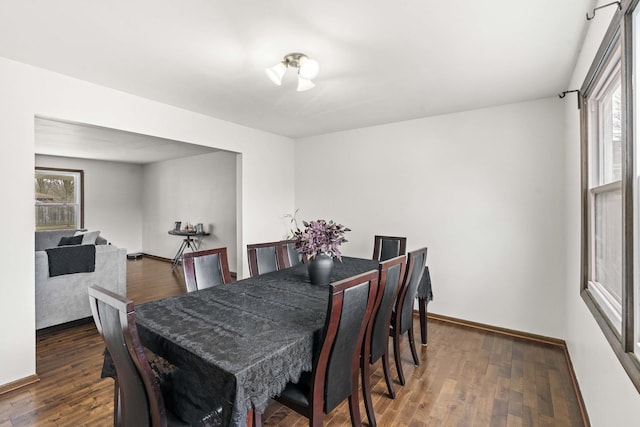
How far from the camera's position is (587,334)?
1998 millimetres

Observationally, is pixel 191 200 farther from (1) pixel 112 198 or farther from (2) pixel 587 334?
(2) pixel 587 334

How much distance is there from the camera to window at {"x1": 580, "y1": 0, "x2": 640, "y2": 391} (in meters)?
1.22

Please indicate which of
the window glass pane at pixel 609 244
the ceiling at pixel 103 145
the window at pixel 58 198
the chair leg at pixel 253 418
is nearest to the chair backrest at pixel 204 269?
the chair leg at pixel 253 418

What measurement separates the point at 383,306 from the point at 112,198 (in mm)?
7723

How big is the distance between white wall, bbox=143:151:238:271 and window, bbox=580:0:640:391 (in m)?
4.49

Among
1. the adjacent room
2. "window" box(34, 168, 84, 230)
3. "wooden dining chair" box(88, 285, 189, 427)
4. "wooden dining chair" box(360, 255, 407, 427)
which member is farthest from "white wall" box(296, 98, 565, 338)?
"window" box(34, 168, 84, 230)

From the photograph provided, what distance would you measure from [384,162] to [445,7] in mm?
2498

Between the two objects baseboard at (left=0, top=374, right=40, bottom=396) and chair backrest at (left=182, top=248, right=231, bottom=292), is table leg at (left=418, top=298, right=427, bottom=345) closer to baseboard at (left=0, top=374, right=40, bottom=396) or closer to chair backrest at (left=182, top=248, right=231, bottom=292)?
chair backrest at (left=182, top=248, right=231, bottom=292)

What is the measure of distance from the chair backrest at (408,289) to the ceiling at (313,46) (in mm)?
1490

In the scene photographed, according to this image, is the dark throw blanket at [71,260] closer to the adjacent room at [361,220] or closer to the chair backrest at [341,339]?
the adjacent room at [361,220]

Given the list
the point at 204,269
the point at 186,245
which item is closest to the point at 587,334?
the point at 204,269

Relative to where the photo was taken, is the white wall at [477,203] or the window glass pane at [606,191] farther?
the white wall at [477,203]

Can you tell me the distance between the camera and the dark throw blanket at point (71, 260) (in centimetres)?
329

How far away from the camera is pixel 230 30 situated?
6.41 feet
